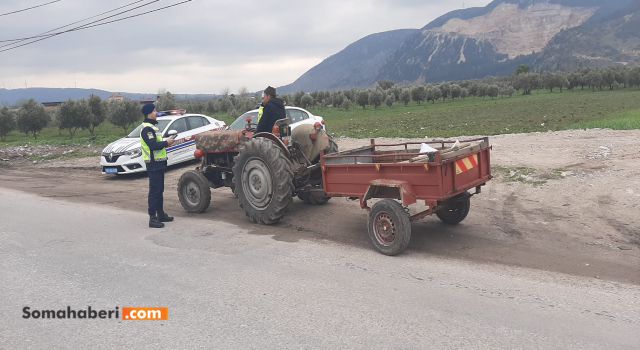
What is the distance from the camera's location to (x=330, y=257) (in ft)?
20.2

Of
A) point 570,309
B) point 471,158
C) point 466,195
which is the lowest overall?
point 570,309

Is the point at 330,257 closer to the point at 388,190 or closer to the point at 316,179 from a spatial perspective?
the point at 388,190

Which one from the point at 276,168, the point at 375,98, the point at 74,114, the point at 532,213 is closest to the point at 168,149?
the point at 276,168

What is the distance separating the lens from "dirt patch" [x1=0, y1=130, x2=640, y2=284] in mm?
5992

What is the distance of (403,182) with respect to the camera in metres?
6.08

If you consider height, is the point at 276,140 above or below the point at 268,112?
below

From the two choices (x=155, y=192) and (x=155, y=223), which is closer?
(x=155, y=223)

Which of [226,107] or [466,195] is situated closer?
[466,195]

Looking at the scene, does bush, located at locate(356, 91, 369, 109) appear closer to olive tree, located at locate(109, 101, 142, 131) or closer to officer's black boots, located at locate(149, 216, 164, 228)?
olive tree, located at locate(109, 101, 142, 131)

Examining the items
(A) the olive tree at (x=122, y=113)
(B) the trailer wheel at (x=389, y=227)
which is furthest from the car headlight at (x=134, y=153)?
(A) the olive tree at (x=122, y=113)

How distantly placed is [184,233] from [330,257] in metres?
2.65

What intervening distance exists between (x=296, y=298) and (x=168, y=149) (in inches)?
447

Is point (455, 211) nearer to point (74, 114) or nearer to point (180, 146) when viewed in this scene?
point (180, 146)

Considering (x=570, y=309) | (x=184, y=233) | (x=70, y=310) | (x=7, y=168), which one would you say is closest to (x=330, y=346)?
(x=570, y=309)
